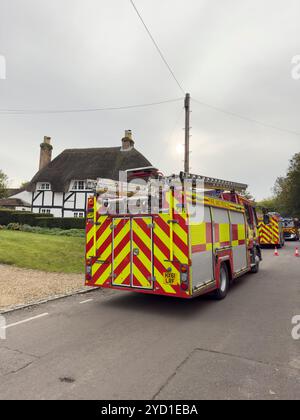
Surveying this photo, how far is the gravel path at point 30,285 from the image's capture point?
7.00 meters

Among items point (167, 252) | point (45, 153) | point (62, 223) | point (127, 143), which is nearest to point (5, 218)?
point (62, 223)

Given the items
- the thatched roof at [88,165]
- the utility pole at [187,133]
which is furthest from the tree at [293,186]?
the utility pole at [187,133]

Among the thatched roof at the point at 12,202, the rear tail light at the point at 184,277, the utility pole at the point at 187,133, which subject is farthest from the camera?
the thatched roof at the point at 12,202

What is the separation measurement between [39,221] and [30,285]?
17.3 meters

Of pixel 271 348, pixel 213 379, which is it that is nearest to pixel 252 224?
pixel 271 348

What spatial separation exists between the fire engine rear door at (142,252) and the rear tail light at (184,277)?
0.70 metres

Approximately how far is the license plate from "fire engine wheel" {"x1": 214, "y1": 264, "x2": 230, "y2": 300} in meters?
1.75

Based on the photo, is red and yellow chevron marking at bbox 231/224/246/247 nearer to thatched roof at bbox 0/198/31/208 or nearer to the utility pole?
the utility pole

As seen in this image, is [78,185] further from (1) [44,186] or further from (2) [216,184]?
(2) [216,184]

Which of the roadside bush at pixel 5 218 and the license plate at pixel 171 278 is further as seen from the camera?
the roadside bush at pixel 5 218

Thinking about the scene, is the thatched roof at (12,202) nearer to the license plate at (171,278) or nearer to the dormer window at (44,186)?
the dormer window at (44,186)

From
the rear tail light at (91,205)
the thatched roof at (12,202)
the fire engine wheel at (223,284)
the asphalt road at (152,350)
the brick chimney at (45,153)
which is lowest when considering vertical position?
the asphalt road at (152,350)
